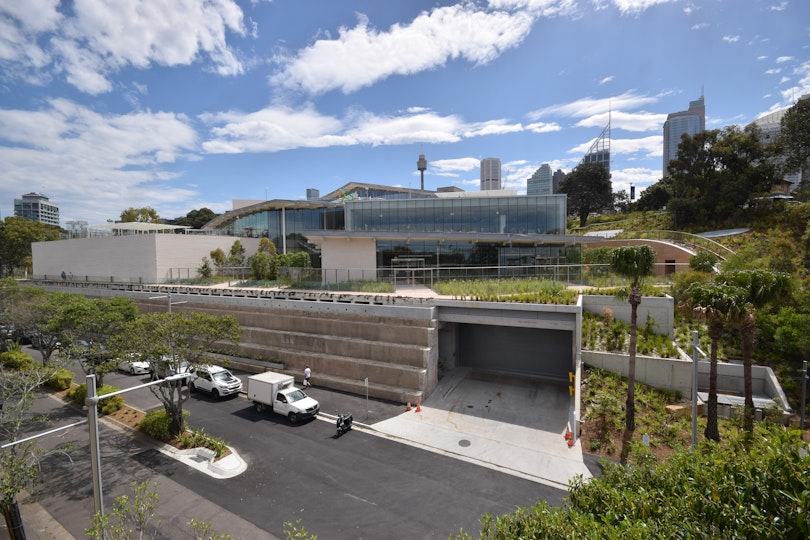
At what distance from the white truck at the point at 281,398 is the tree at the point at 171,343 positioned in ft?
10.4

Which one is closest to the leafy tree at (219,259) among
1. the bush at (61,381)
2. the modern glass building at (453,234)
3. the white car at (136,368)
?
the modern glass building at (453,234)

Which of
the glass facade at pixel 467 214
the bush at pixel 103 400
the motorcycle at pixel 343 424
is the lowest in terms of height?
the motorcycle at pixel 343 424

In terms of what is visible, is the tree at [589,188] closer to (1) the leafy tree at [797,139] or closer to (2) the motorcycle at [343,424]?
(1) the leafy tree at [797,139]

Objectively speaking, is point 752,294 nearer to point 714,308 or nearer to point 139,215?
point 714,308

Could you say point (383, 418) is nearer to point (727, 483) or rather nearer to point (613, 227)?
point (727, 483)

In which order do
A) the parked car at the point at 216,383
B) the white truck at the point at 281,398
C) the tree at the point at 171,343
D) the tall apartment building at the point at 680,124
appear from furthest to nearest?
1. the tall apartment building at the point at 680,124
2. the parked car at the point at 216,383
3. the white truck at the point at 281,398
4. the tree at the point at 171,343

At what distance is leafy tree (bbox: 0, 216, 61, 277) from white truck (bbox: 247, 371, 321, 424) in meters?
69.0

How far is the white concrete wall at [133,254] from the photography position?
135 feet

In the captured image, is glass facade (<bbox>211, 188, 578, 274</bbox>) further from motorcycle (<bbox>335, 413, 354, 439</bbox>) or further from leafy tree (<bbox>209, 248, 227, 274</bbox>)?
motorcycle (<bbox>335, 413, 354, 439</bbox>)

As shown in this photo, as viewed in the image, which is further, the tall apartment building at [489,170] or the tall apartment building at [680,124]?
the tall apartment building at [680,124]

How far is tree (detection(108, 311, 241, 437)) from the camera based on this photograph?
16156 mm

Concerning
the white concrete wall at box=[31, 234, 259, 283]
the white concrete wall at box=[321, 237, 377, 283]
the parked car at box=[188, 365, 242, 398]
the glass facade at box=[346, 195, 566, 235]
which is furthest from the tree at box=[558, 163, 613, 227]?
the parked car at box=[188, 365, 242, 398]

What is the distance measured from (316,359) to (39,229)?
72205 mm

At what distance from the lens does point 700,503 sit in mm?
4797
